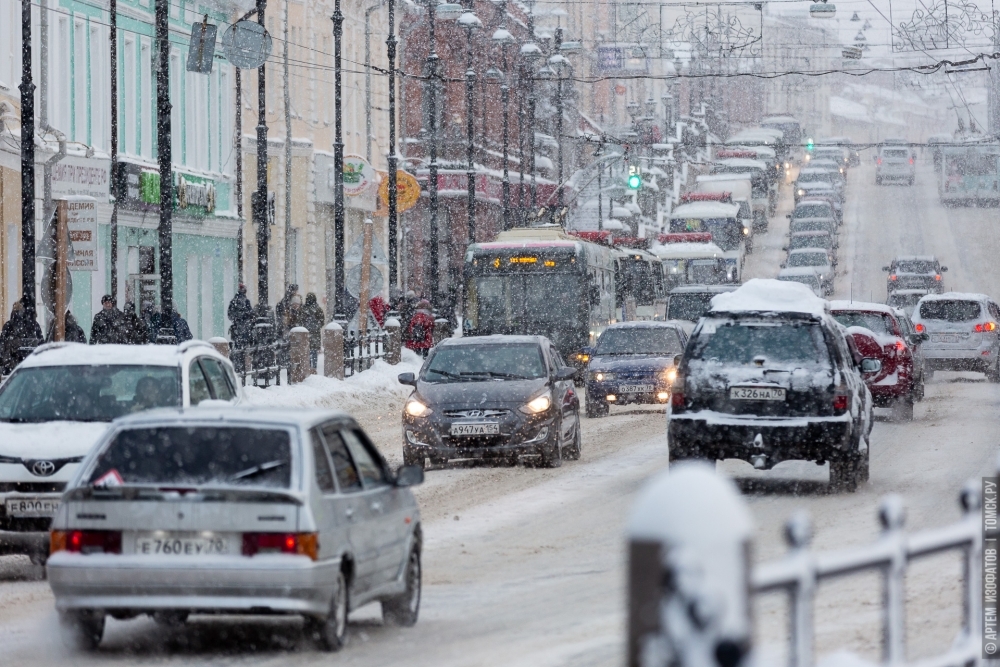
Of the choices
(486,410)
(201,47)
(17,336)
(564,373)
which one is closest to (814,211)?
(201,47)

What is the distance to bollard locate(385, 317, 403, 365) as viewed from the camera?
40.4m

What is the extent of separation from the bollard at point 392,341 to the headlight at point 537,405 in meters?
19.8

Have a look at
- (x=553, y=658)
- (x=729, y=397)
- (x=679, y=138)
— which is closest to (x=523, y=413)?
(x=729, y=397)

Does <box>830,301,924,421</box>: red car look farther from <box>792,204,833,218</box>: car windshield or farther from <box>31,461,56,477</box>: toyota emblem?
<box>792,204,833,218</box>: car windshield

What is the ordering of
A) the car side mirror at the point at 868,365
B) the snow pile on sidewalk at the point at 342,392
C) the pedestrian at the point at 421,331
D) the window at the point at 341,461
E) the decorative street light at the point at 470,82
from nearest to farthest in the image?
the window at the point at 341,461 → the car side mirror at the point at 868,365 → the snow pile on sidewalk at the point at 342,392 → the pedestrian at the point at 421,331 → the decorative street light at the point at 470,82

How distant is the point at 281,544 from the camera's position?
919 centimetres

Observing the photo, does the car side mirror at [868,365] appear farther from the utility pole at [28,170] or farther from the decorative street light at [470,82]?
the decorative street light at [470,82]

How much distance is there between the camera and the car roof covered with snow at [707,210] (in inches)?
3193

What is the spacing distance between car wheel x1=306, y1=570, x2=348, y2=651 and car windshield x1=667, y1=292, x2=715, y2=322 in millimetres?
32157

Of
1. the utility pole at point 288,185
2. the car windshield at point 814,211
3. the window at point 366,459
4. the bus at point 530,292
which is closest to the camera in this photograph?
the window at point 366,459

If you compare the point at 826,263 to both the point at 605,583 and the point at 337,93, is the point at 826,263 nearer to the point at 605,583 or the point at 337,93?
the point at 337,93

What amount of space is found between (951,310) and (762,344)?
21383mm

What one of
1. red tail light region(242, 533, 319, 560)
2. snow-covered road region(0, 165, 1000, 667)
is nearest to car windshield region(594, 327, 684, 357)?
snow-covered road region(0, 165, 1000, 667)

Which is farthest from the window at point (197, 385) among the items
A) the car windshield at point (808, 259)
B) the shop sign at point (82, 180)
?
the car windshield at point (808, 259)
